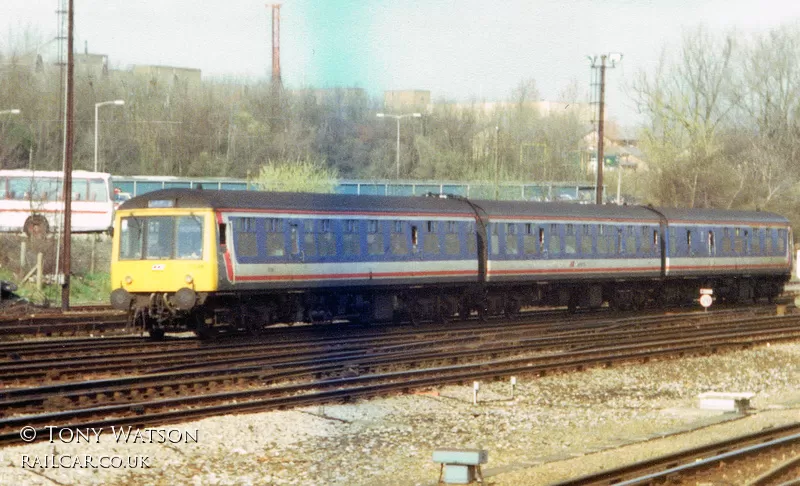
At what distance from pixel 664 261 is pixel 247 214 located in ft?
54.1

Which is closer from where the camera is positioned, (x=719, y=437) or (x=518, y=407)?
(x=719, y=437)

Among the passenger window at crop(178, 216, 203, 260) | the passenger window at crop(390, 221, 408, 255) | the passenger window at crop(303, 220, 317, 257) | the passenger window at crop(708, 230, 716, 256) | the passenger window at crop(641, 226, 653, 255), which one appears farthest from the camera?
the passenger window at crop(708, 230, 716, 256)

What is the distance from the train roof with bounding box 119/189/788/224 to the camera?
23406mm

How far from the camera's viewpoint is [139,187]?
57.6 metres

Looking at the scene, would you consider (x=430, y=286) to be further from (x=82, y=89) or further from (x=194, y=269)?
(x=82, y=89)

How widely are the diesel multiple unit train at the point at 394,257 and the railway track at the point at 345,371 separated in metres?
2.10

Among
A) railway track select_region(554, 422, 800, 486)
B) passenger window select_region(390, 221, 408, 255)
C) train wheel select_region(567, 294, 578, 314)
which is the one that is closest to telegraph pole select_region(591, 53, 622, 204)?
train wheel select_region(567, 294, 578, 314)

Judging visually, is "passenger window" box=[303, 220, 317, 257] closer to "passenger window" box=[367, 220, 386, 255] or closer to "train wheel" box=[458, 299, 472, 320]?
"passenger window" box=[367, 220, 386, 255]

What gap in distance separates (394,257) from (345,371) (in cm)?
835

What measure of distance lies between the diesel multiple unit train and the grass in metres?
9.62

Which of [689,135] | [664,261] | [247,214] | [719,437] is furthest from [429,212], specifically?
[689,135]

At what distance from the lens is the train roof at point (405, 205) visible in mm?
23406

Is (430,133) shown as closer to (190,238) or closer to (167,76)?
(190,238)

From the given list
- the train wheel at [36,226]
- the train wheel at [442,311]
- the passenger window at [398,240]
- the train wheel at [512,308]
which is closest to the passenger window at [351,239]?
the passenger window at [398,240]
